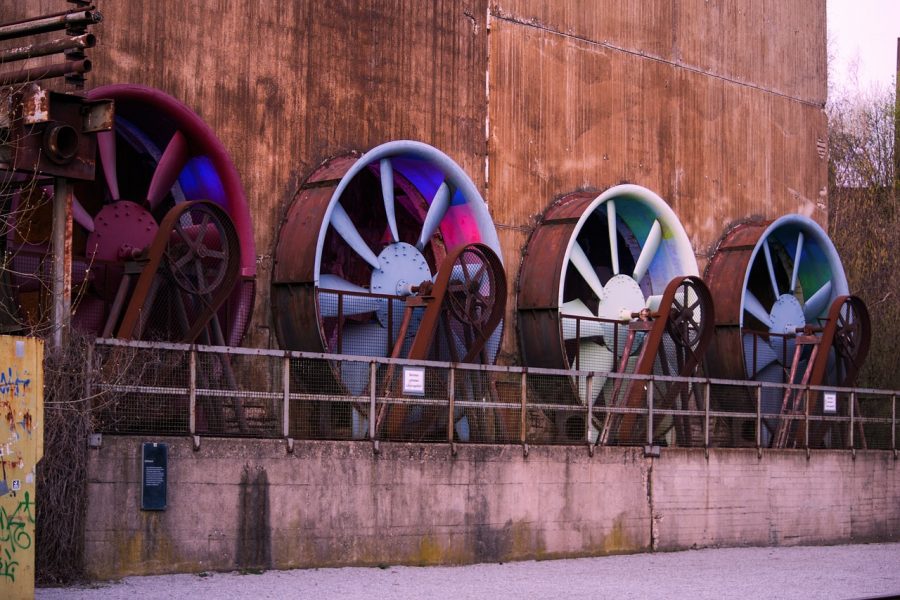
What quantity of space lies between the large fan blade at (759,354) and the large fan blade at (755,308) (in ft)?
1.36

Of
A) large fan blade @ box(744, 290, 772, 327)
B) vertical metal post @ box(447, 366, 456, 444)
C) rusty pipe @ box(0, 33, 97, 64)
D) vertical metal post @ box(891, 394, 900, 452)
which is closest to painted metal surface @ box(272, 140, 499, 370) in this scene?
vertical metal post @ box(447, 366, 456, 444)

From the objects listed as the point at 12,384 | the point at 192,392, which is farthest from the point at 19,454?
the point at 192,392

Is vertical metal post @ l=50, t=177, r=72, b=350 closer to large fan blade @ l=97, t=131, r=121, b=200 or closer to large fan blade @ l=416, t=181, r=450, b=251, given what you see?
large fan blade @ l=97, t=131, r=121, b=200

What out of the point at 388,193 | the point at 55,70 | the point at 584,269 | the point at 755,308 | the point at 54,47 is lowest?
the point at 755,308

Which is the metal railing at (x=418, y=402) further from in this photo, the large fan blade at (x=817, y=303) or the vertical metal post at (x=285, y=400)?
the large fan blade at (x=817, y=303)

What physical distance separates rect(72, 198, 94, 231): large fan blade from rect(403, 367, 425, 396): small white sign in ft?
13.7

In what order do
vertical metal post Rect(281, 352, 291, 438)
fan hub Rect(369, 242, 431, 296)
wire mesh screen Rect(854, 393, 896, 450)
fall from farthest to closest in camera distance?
1. wire mesh screen Rect(854, 393, 896, 450)
2. fan hub Rect(369, 242, 431, 296)
3. vertical metal post Rect(281, 352, 291, 438)

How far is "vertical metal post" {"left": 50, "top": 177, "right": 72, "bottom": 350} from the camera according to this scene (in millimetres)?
14156

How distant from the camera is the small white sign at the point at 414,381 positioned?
57.1ft

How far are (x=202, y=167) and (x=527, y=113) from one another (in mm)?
6692

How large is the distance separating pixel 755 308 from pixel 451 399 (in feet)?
36.1

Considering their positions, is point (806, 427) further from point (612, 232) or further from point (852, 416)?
point (612, 232)

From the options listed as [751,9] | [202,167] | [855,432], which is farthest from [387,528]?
[751,9]

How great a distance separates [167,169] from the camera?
18.5 metres
